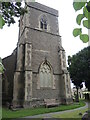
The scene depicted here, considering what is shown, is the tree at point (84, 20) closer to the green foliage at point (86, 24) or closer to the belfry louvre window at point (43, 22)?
the green foliage at point (86, 24)

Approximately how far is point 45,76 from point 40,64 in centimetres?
207

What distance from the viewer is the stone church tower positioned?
49.4 ft

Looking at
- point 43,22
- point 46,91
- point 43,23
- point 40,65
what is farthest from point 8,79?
point 43,22

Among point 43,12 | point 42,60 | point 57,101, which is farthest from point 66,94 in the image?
point 43,12

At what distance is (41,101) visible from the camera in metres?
15.7

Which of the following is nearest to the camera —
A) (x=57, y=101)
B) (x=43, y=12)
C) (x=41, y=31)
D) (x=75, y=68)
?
(x=57, y=101)

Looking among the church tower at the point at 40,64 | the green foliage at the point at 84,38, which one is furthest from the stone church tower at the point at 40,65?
the green foliage at the point at 84,38

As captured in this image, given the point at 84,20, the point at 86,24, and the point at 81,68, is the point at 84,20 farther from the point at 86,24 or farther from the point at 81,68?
the point at 81,68

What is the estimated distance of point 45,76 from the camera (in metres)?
17.5

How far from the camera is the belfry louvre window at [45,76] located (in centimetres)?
1702

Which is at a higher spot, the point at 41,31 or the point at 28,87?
the point at 41,31

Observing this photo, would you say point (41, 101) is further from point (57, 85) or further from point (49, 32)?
point (49, 32)

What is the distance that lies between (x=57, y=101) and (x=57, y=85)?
95.3 inches

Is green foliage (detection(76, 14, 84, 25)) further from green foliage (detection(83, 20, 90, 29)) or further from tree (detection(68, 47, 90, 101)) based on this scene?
tree (detection(68, 47, 90, 101))
